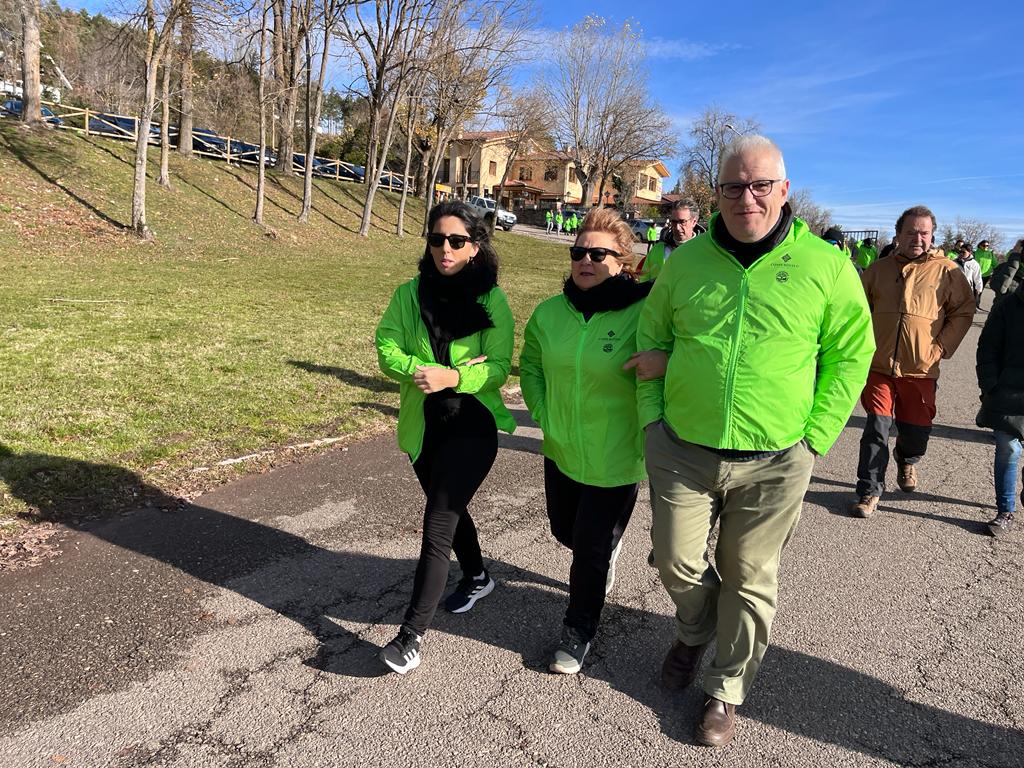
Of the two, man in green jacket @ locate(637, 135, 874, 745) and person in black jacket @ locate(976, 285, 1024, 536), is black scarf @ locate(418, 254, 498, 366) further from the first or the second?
person in black jacket @ locate(976, 285, 1024, 536)

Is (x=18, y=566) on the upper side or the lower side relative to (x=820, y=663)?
lower

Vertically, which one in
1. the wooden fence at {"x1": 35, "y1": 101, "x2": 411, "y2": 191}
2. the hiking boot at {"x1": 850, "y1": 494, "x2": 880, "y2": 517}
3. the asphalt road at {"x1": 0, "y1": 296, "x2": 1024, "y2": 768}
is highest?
the wooden fence at {"x1": 35, "y1": 101, "x2": 411, "y2": 191}

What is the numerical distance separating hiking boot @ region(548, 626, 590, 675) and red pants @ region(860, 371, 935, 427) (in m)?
3.11

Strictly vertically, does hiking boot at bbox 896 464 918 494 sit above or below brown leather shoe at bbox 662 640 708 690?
above

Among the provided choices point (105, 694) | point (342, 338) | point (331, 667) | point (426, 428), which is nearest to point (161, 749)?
point (105, 694)

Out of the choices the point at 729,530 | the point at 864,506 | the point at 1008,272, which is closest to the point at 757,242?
the point at 729,530

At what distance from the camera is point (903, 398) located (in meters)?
4.86

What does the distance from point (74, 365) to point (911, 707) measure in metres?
7.55

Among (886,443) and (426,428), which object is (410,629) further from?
(886,443)

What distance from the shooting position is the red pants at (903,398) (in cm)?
480

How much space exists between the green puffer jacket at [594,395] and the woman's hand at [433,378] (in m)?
0.40

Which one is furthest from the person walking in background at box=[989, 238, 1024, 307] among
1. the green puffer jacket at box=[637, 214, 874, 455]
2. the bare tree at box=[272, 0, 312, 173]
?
the bare tree at box=[272, 0, 312, 173]

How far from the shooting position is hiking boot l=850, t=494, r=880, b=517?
468 cm

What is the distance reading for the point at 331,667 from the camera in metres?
2.83
